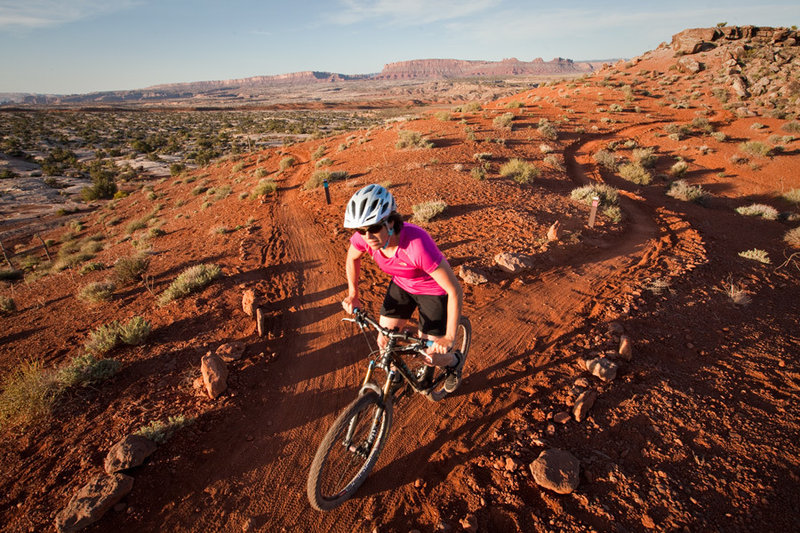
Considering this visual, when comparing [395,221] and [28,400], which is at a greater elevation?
[395,221]

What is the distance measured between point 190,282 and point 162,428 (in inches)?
149

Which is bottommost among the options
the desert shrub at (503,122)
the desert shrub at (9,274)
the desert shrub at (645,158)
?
the desert shrub at (9,274)

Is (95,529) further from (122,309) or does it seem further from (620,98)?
Answer: (620,98)

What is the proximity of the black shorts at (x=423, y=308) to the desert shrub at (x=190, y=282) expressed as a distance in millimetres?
5149

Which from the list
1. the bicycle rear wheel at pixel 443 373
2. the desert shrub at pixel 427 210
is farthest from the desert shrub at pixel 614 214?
the bicycle rear wheel at pixel 443 373

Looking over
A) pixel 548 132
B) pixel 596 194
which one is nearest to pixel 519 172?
pixel 596 194

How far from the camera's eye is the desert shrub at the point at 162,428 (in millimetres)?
3750

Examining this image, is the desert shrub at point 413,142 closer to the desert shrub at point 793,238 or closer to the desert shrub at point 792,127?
the desert shrub at point 793,238

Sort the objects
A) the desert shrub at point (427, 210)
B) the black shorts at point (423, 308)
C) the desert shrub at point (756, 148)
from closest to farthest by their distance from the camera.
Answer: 1. the black shorts at point (423, 308)
2. the desert shrub at point (427, 210)
3. the desert shrub at point (756, 148)

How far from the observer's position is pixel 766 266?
759 centimetres

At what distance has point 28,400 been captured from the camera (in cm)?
411

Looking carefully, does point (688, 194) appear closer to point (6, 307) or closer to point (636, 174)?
point (636, 174)

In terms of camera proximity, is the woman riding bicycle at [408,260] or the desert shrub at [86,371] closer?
the woman riding bicycle at [408,260]

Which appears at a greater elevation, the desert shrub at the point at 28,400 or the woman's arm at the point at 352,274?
A: the woman's arm at the point at 352,274
